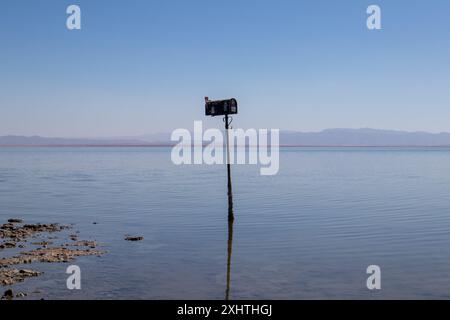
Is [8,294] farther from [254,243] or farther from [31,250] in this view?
[254,243]

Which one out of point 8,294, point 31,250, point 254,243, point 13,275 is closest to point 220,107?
point 254,243

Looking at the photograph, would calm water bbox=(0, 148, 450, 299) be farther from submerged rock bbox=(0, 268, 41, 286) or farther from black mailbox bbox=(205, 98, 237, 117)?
black mailbox bbox=(205, 98, 237, 117)

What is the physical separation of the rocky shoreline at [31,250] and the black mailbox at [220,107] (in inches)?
417

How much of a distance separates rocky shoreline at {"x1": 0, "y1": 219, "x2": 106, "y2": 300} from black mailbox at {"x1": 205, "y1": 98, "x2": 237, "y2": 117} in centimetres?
1060

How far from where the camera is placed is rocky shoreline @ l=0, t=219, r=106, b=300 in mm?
18156

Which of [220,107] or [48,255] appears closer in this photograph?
[48,255]

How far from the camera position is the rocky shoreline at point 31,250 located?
18156 millimetres

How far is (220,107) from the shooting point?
30.1 m

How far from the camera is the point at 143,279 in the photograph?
61.3 feet

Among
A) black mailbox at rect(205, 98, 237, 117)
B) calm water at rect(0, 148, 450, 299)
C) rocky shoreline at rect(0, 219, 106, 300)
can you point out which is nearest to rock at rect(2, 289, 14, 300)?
rocky shoreline at rect(0, 219, 106, 300)

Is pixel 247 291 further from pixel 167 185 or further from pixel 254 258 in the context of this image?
pixel 167 185

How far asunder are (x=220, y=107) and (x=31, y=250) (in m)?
13.4

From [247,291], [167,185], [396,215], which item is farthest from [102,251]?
[167,185]
